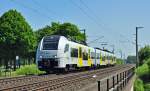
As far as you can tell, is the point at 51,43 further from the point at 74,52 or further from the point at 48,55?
the point at 74,52

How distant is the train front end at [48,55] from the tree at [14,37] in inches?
1373

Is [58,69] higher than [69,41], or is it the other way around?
[69,41]

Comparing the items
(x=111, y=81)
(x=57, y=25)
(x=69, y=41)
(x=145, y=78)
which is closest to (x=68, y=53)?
(x=69, y=41)

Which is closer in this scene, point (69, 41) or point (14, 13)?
point (69, 41)

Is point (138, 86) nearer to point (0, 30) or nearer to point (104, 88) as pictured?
point (104, 88)

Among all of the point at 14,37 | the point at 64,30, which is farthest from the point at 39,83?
the point at 64,30

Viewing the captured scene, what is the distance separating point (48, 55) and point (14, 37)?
36030 mm

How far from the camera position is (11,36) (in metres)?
79.5

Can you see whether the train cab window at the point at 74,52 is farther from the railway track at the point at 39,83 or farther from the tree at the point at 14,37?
the tree at the point at 14,37

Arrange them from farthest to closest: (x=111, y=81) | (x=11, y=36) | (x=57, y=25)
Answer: (x=57, y=25), (x=11, y=36), (x=111, y=81)

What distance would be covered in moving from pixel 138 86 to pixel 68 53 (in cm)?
2129

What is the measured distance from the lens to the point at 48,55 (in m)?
44.7

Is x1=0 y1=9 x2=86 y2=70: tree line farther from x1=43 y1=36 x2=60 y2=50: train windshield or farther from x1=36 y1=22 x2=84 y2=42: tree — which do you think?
x1=36 y1=22 x2=84 y2=42: tree

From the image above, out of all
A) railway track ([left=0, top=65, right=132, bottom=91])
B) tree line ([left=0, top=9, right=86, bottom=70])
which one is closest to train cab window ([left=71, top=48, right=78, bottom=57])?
railway track ([left=0, top=65, right=132, bottom=91])
